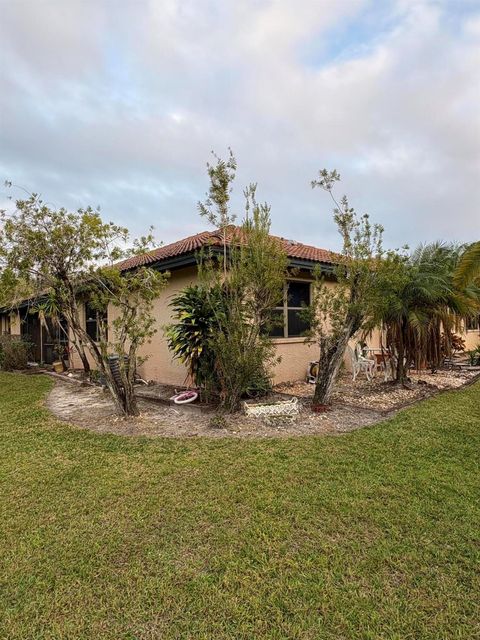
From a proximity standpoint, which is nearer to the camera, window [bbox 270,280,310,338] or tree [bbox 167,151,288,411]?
tree [bbox 167,151,288,411]

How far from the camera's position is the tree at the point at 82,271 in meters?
6.14

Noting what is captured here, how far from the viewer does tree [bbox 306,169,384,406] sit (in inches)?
275

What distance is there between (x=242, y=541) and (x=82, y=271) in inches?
207

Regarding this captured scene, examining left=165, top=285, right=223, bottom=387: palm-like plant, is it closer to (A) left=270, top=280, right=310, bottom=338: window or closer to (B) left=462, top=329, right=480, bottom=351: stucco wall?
(A) left=270, top=280, right=310, bottom=338: window

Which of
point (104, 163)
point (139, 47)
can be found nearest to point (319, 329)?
point (139, 47)

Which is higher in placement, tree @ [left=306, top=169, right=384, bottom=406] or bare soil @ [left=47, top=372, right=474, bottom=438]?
tree @ [left=306, top=169, right=384, bottom=406]

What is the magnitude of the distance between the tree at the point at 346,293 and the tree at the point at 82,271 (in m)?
3.15

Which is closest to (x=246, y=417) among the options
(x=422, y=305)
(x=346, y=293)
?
(x=346, y=293)

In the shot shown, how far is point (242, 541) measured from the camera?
2994mm

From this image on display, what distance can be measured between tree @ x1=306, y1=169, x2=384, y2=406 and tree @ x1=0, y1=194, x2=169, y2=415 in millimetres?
3148

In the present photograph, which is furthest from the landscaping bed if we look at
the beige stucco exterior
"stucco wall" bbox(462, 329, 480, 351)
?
"stucco wall" bbox(462, 329, 480, 351)

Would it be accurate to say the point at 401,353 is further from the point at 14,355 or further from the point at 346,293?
the point at 14,355

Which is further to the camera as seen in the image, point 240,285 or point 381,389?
point 381,389

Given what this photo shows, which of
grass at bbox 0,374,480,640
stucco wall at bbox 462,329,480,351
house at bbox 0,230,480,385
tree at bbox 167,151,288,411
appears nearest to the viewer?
grass at bbox 0,374,480,640
